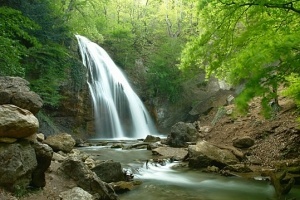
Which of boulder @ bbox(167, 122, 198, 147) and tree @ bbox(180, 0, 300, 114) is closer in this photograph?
tree @ bbox(180, 0, 300, 114)

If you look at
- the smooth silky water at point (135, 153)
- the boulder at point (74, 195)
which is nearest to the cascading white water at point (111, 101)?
the smooth silky water at point (135, 153)

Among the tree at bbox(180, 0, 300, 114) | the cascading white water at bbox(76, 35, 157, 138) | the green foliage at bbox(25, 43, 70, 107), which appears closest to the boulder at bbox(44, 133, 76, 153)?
the green foliage at bbox(25, 43, 70, 107)

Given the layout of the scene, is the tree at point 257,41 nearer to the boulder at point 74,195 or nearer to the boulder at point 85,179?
Result: the boulder at point 85,179

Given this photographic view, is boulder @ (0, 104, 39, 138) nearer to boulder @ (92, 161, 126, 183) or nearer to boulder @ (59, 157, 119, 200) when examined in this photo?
boulder @ (59, 157, 119, 200)

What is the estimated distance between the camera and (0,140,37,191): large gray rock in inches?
205

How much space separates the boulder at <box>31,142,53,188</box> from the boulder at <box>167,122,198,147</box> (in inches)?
400

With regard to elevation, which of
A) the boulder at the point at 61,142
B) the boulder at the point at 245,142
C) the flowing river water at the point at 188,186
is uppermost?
the boulder at the point at 61,142

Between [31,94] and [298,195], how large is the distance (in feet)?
23.0

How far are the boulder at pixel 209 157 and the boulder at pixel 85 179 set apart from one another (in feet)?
15.8

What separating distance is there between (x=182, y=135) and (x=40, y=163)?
10577mm

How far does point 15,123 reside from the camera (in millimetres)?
5398

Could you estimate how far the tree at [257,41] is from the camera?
18.8 feet

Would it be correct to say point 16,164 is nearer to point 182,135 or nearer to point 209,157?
point 209,157

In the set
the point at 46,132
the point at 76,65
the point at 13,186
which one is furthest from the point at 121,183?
the point at 76,65
